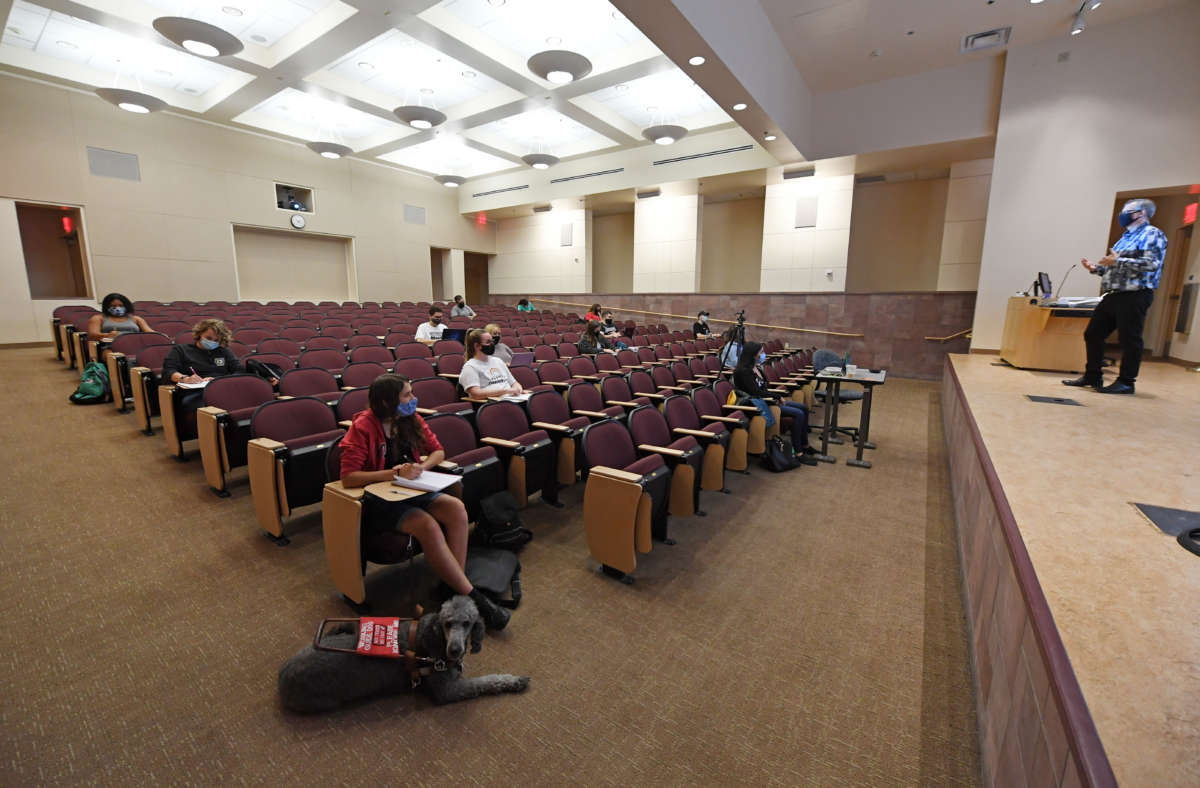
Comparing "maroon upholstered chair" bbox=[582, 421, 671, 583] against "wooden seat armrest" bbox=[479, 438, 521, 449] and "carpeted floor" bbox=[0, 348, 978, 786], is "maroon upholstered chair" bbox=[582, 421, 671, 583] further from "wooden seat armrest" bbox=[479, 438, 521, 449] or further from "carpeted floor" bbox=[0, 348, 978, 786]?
"wooden seat armrest" bbox=[479, 438, 521, 449]

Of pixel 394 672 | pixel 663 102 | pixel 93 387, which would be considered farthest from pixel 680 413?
pixel 663 102

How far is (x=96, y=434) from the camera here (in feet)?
12.9

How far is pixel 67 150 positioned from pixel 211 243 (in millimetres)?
2387

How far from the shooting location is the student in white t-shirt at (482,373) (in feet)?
12.2

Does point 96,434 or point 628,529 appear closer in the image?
point 628,529

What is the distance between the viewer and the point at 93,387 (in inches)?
185

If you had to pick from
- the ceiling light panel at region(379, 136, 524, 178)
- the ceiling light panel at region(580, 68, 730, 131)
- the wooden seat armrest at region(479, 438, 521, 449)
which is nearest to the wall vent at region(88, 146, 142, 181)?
the ceiling light panel at region(379, 136, 524, 178)

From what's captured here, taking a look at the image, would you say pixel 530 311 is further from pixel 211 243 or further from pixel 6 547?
pixel 6 547

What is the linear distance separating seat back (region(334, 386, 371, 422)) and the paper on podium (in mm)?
1530

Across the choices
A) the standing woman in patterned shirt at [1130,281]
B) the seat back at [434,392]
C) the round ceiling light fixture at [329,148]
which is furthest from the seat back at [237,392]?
the round ceiling light fixture at [329,148]

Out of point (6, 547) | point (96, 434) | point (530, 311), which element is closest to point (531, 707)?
point (6, 547)

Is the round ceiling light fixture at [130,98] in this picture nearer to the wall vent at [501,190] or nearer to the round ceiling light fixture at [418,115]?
the round ceiling light fixture at [418,115]

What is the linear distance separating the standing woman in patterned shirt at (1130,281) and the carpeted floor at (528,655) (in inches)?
87.7

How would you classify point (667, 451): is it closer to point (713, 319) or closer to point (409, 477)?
point (409, 477)
